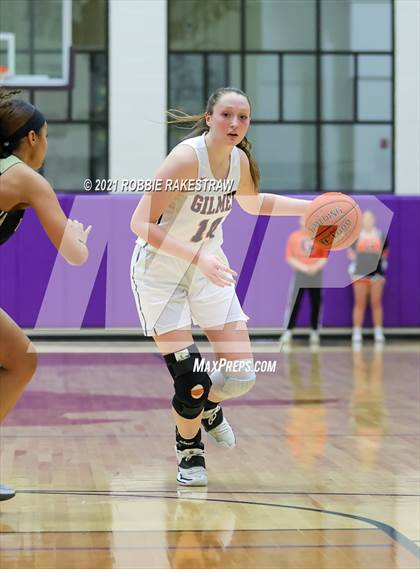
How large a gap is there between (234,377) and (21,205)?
1.79m

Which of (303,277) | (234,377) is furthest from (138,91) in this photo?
(234,377)

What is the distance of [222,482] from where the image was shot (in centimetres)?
600

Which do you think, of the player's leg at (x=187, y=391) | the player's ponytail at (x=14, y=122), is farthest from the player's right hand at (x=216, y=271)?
the player's ponytail at (x=14, y=122)

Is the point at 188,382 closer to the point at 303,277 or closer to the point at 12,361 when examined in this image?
the point at 12,361

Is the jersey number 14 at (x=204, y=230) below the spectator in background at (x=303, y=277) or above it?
above

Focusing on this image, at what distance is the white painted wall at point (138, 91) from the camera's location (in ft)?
53.8

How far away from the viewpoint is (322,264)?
52.3 ft

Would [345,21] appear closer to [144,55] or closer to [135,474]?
[144,55]

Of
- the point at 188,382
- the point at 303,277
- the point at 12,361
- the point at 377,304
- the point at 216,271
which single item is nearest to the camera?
the point at 12,361

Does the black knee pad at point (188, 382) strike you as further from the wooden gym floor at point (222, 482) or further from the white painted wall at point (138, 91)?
the white painted wall at point (138, 91)

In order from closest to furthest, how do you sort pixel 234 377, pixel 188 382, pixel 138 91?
pixel 188 382, pixel 234 377, pixel 138 91

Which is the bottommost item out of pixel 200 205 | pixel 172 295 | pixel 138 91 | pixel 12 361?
pixel 12 361

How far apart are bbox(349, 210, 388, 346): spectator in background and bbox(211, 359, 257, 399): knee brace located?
9.82 metres

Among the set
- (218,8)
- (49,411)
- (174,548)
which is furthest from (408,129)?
(174,548)
